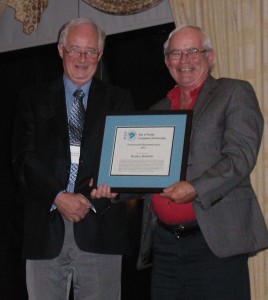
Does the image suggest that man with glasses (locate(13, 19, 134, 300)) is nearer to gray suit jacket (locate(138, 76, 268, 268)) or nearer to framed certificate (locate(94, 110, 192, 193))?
framed certificate (locate(94, 110, 192, 193))

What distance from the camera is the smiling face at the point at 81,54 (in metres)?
2.28

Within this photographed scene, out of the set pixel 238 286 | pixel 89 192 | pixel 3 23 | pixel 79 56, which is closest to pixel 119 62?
pixel 3 23

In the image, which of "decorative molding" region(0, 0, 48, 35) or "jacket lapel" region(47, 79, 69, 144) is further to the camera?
"decorative molding" region(0, 0, 48, 35)

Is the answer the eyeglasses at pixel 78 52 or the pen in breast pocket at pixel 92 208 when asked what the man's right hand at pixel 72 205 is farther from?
the eyeglasses at pixel 78 52

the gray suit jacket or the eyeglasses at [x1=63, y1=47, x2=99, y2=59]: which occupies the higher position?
the eyeglasses at [x1=63, y1=47, x2=99, y2=59]

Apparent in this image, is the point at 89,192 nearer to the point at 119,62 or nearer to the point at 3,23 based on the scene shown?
the point at 119,62

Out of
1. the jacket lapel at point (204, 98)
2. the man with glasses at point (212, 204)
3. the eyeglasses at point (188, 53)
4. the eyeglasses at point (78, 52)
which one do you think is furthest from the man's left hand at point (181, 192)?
the eyeglasses at point (78, 52)

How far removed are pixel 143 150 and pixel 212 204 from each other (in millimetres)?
366

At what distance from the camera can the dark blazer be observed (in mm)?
2152

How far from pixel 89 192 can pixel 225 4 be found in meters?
1.52

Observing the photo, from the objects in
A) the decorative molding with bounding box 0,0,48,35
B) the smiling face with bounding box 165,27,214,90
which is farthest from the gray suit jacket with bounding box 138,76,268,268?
the decorative molding with bounding box 0,0,48,35

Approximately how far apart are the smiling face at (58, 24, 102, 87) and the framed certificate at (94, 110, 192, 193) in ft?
0.86

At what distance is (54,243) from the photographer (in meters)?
2.14

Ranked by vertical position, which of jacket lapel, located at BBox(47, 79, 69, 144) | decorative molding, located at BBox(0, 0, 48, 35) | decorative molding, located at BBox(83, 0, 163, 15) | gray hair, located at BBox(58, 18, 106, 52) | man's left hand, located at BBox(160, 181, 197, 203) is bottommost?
man's left hand, located at BBox(160, 181, 197, 203)
